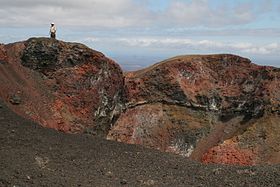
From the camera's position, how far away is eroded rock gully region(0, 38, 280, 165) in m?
41.2

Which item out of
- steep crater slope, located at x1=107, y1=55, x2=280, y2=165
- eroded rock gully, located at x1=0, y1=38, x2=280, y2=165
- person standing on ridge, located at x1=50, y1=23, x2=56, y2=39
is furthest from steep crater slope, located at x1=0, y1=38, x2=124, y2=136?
steep crater slope, located at x1=107, y1=55, x2=280, y2=165

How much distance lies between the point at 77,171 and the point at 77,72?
21.7 meters

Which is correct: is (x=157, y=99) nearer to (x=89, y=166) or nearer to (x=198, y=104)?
(x=198, y=104)

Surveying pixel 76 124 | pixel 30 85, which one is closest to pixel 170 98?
pixel 76 124

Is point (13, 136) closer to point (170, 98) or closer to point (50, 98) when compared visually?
point (50, 98)

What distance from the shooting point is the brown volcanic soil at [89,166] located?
878 inches

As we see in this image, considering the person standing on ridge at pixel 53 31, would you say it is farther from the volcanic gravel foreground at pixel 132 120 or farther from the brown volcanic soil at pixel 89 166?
the brown volcanic soil at pixel 89 166

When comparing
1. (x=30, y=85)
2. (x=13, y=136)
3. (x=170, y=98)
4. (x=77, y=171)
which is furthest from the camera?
(x=170, y=98)

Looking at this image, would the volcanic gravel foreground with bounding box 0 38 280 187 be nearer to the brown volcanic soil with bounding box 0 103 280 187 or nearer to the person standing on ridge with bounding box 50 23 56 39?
the brown volcanic soil with bounding box 0 103 280 187

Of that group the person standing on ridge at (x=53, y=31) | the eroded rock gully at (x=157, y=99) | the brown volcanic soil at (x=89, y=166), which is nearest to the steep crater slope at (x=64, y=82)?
the eroded rock gully at (x=157, y=99)

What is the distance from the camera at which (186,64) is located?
176 ft

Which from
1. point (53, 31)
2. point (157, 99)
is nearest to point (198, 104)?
point (157, 99)

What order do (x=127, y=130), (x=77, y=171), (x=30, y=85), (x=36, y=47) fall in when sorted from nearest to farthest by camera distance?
(x=77, y=171)
(x=30, y=85)
(x=36, y=47)
(x=127, y=130)

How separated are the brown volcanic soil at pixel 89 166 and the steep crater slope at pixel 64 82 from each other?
339 inches
